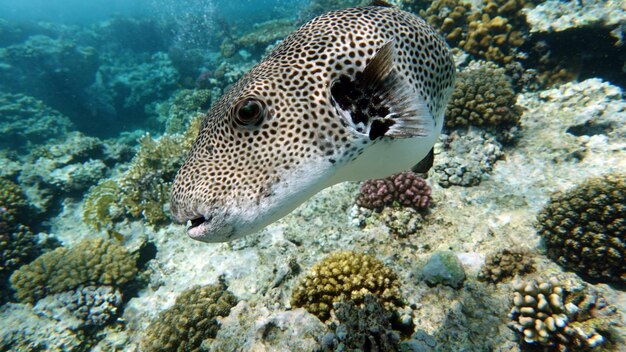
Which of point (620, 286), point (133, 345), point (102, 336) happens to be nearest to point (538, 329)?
point (620, 286)

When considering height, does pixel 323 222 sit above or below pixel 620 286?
above

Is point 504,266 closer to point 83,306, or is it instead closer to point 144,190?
point 83,306

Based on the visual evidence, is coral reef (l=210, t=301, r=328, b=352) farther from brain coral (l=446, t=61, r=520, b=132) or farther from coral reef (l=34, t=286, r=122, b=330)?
brain coral (l=446, t=61, r=520, b=132)

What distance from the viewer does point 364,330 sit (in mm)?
3541

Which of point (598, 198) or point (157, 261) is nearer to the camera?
point (598, 198)

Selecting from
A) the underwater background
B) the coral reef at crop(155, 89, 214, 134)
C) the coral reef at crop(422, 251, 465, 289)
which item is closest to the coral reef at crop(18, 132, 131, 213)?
the underwater background

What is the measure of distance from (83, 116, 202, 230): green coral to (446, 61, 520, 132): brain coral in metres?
7.35

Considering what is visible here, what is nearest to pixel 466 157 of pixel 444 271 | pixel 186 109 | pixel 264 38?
pixel 444 271

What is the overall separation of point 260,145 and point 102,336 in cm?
699

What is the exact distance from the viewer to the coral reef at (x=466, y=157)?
6211 mm

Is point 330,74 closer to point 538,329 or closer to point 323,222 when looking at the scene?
point 538,329

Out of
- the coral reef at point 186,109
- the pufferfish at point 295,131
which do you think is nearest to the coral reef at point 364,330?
the pufferfish at point 295,131

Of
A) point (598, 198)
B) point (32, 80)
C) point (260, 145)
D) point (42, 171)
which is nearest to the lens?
point (260, 145)

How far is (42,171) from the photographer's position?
1139 cm
